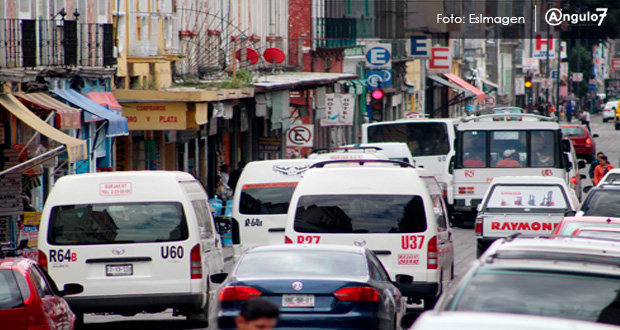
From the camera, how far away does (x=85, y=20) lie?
2864cm

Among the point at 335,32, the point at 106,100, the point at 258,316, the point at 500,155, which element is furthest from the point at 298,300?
the point at 335,32

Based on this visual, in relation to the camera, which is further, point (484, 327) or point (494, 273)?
point (494, 273)

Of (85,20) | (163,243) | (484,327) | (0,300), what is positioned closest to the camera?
(484,327)

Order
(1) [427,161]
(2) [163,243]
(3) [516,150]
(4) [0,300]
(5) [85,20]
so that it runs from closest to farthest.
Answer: (4) [0,300], (2) [163,243], (5) [85,20], (3) [516,150], (1) [427,161]

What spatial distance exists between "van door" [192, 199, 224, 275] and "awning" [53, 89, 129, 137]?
33.9ft

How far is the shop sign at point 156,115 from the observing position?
29.8m

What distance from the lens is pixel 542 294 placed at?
319 inches

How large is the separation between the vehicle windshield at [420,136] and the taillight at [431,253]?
858 inches

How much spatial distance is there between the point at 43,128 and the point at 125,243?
793cm

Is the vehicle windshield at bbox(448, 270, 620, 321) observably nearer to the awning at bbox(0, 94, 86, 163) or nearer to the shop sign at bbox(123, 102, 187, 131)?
the awning at bbox(0, 94, 86, 163)

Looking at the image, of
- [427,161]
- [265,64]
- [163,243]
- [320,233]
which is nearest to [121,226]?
[163,243]

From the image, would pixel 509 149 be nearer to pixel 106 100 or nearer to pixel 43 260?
pixel 106 100

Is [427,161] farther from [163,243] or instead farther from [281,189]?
[163,243]

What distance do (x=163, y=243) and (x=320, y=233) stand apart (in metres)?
2.24
